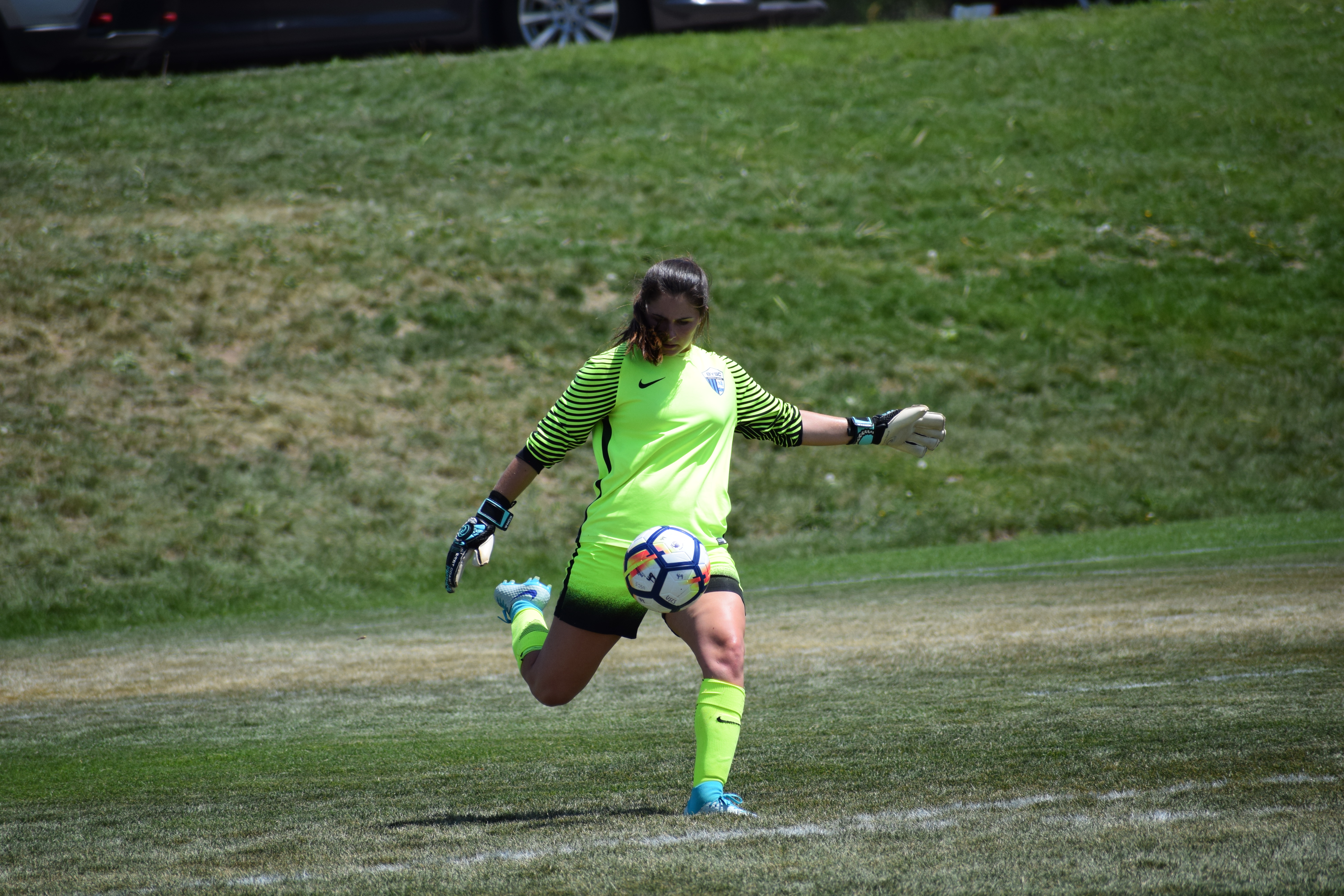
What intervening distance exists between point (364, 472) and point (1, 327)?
197 inches

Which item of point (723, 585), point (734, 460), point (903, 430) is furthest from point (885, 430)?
point (734, 460)

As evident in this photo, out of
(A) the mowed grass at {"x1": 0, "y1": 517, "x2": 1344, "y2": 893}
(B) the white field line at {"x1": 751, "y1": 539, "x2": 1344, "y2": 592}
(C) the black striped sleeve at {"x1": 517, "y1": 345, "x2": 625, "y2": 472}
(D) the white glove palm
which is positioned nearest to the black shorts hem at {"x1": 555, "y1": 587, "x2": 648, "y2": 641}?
(C) the black striped sleeve at {"x1": 517, "y1": 345, "x2": 625, "y2": 472}

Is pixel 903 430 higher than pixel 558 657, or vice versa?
pixel 903 430

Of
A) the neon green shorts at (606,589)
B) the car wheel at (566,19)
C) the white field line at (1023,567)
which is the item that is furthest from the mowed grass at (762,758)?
the car wheel at (566,19)

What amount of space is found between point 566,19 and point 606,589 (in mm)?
20169

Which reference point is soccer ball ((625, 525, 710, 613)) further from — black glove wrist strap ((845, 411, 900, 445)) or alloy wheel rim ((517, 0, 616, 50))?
alloy wheel rim ((517, 0, 616, 50))

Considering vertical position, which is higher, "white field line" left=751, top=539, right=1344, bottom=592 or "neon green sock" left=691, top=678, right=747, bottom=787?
"neon green sock" left=691, top=678, right=747, bottom=787

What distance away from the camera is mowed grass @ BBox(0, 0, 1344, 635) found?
1518cm

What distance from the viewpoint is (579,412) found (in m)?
4.77

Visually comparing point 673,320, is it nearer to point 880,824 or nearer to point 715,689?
point 715,689

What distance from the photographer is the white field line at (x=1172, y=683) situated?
254 inches

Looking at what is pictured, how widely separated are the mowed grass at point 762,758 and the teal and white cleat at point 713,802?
109mm

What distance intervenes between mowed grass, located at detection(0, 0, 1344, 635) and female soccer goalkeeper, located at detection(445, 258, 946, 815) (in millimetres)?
9443

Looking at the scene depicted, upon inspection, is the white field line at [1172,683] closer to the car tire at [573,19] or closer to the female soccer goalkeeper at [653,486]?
the female soccer goalkeeper at [653,486]
